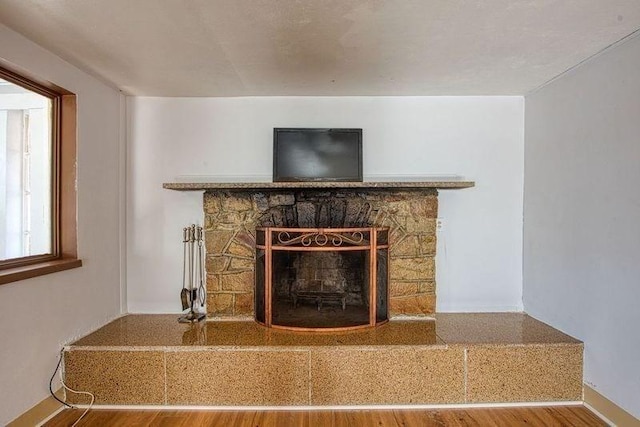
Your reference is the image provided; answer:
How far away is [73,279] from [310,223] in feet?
5.28

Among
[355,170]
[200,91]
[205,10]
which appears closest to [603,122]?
[355,170]

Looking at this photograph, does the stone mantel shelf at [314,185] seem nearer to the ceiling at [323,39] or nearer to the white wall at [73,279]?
the white wall at [73,279]

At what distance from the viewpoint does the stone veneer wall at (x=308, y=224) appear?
2902mm

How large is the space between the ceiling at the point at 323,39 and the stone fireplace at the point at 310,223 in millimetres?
807

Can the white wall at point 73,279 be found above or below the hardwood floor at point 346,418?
above

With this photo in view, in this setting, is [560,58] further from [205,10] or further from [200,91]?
[200,91]

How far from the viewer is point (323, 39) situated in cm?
198

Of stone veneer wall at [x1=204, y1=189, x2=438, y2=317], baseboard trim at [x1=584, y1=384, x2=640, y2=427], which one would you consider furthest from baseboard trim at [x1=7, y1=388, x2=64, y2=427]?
baseboard trim at [x1=584, y1=384, x2=640, y2=427]

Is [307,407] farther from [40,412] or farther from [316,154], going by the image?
[316,154]

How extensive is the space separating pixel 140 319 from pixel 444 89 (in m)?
2.86

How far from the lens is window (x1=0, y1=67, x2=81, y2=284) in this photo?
2.10 metres

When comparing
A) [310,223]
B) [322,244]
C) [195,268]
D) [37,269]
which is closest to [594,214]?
[322,244]

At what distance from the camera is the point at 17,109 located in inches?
86.0

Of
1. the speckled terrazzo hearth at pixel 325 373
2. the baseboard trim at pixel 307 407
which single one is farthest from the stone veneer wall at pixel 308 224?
the baseboard trim at pixel 307 407
